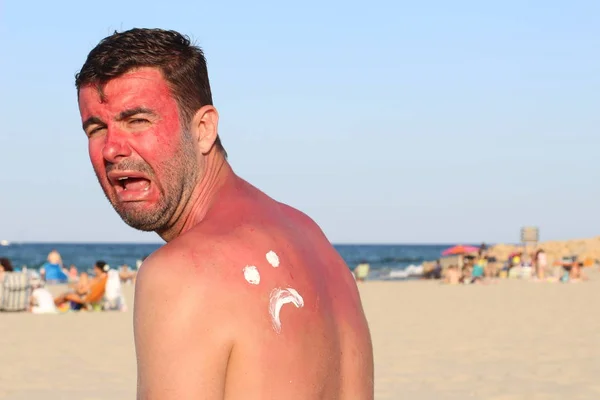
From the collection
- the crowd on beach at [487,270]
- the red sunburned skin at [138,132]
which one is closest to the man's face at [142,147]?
the red sunburned skin at [138,132]

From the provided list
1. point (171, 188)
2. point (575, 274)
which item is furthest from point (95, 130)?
point (575, 274)

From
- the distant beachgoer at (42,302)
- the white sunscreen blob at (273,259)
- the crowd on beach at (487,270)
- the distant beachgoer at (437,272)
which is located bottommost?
the distant beachgoer at (437,272)

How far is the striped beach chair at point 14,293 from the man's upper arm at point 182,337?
744 inches

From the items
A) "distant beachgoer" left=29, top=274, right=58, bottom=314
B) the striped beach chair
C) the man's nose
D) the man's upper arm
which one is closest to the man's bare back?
the man's upper arm

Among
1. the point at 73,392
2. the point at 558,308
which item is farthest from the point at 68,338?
the point at 558,308

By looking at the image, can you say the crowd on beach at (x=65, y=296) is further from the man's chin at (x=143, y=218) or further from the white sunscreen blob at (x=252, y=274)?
the white sunscreen blob at (x=252, y=274)

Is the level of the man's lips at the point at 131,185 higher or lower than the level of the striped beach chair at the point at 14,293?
higher

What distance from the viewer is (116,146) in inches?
89.7

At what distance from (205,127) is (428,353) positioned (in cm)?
1047

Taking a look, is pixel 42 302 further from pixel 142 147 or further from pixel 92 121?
pixel 142 147

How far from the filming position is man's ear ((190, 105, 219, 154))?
230 cm

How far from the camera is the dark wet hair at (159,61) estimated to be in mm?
2213

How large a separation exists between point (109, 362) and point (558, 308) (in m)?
11.9

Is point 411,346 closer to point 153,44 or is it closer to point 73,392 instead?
point 73,392
